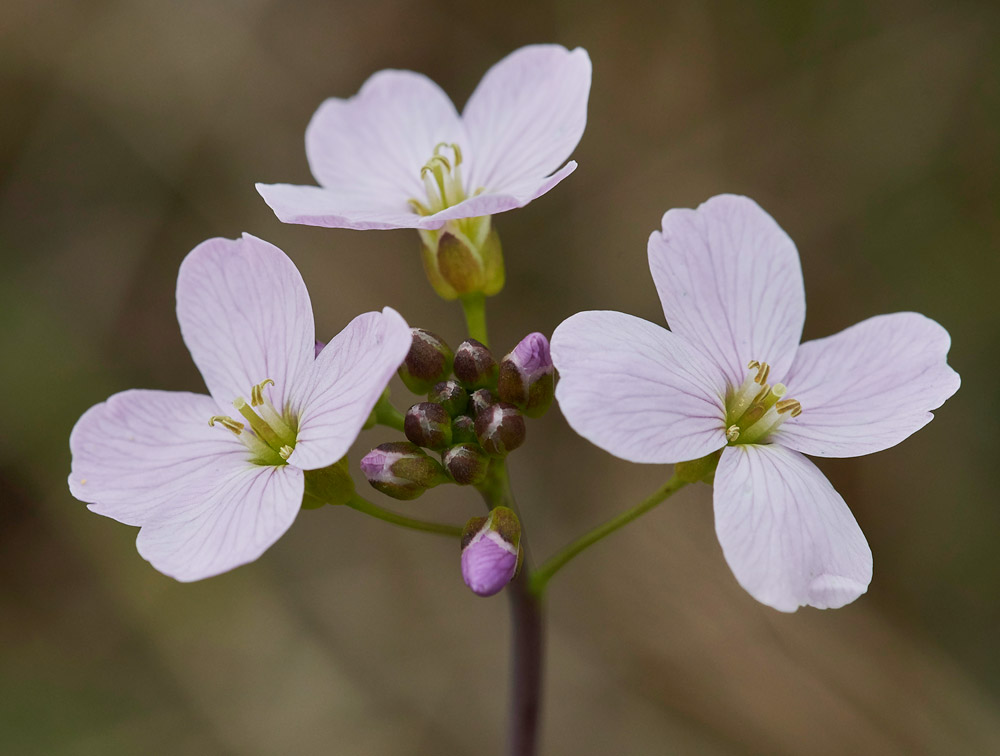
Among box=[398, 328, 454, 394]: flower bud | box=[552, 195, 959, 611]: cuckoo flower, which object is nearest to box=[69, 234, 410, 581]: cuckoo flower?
box=[398, 328, 454, 394]: flower bud

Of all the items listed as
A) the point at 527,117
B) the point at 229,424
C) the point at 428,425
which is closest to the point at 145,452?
the point at 229,424

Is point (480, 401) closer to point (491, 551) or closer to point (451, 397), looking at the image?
point (451, 397)

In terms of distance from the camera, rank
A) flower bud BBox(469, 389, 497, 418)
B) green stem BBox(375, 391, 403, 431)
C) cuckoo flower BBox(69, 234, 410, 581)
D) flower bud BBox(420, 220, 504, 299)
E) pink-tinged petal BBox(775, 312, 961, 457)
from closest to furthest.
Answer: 1. cuckoo flower BBox(69, 234, 410, 581)
2. pink-tinged petal BBox(775, 312, 961, 457)
3. flower bud BBox(469, 389, 497, 418)
4. green stem BBox(375, 391, 403, 431)
5. flower bud BBox(420, 220, 504, 299)

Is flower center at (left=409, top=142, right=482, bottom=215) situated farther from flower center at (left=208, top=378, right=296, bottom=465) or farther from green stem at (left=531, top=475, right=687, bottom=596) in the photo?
green stem at (left=531, top=475, right=687, bottom=596)

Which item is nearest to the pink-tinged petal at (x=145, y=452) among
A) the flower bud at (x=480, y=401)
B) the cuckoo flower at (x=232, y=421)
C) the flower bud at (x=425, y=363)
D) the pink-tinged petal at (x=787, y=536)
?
the cuckoo flower at (x=232, y=421)

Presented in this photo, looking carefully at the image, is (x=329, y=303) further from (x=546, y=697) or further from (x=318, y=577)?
(x=546, y=697)

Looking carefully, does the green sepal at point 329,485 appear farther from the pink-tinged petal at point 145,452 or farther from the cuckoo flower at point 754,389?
the cuckoo flower at point 754,389

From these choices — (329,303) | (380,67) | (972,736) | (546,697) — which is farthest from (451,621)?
(380,67)
